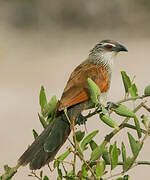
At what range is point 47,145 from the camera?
2.67 meters

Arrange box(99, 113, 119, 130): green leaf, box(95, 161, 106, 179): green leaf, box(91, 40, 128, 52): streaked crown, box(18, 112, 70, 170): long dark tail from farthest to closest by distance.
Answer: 1. box(91, 40, 128, 52): streaked crown
2. box(18, 112, 70, 170): long dark tail
3. box(99, 113, 119, 130): green leaf
4. box(95, 161, 106, 179): green leaf

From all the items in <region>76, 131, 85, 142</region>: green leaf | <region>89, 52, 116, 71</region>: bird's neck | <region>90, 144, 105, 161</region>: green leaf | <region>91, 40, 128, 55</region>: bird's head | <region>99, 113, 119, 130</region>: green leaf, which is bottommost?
<region>90, 144, 105, 161</region>: green leaf

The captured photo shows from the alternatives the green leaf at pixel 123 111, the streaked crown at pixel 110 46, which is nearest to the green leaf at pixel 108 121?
the green leaf at pixel 123 111

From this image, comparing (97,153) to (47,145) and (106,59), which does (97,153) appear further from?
(106,59)

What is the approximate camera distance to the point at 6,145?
8922 mm

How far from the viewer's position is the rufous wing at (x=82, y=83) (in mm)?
3080

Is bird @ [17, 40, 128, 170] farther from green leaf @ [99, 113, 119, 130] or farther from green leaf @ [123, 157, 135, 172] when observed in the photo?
green leaf @ [123, 157, 135, 172]

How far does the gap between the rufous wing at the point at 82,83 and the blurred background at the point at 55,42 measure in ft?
20.6

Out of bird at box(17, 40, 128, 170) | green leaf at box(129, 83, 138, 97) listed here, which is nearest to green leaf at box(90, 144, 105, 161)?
A: bird at box(17, 40, 128, 170)

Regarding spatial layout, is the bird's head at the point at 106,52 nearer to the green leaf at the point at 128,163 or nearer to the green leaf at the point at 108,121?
the green leaf at the point at 108,121

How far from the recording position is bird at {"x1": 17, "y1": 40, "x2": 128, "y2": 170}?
250 cm

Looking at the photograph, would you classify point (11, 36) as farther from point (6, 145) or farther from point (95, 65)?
point (95, 65)

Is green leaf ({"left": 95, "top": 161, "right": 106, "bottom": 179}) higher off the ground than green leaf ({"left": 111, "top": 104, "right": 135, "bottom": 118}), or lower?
lower

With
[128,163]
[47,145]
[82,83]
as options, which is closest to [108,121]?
[128,163]
